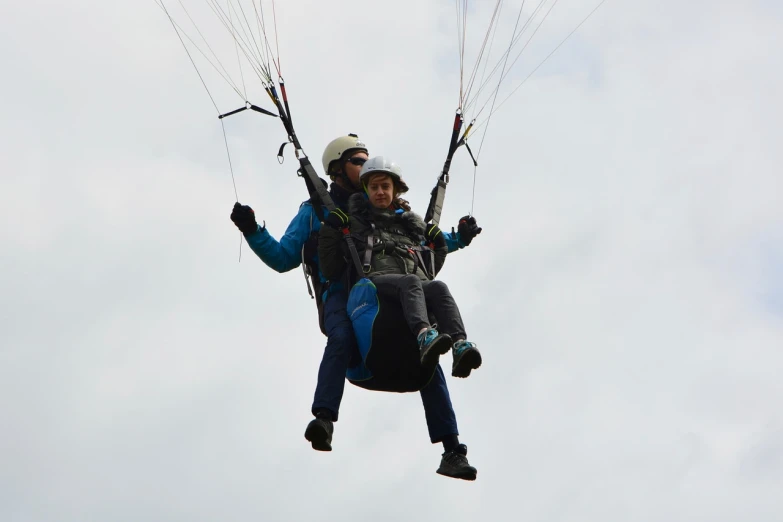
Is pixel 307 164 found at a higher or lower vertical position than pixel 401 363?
higher

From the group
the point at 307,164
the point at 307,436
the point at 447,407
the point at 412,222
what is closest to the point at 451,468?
the point at 447,407

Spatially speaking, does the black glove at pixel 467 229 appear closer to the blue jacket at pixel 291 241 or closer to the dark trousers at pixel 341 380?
the blue jacket at pixel 291 241

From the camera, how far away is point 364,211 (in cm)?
1031

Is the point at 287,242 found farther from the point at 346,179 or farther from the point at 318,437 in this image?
the point at 318,437

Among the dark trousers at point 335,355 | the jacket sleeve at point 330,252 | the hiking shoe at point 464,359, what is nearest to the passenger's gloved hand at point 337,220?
the jacket sleeve at point 330,252

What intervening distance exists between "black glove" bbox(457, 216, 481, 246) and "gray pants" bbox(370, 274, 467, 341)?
1536 mm

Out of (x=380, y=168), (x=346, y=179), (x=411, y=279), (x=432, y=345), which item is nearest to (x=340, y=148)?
(x=346, y=179)

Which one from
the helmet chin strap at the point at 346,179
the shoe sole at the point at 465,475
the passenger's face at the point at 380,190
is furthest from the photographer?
the helmet chin strap at the point at 346,179

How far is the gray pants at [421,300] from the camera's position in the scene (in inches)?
376

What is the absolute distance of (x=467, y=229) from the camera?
11.4m

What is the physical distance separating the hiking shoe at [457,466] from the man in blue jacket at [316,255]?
5.2 inches

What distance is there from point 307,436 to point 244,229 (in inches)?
70.8

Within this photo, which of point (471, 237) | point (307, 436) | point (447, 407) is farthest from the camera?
point (471, 237)

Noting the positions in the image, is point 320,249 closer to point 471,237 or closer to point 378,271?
point 378,271
